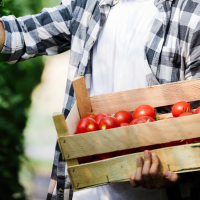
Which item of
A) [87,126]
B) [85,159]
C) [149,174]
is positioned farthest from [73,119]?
[149,174]

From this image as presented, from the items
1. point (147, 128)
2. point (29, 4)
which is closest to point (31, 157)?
point (147, 128)

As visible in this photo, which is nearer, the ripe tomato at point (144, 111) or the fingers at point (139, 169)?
the fingers at point (139, 169)

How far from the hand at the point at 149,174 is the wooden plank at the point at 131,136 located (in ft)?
0.21

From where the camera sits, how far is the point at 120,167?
1079 mm

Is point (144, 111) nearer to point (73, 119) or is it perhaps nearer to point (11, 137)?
point (73, 119)

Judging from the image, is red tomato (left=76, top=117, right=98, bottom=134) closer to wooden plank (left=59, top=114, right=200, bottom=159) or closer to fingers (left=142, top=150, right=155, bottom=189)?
wooden plank (left=59, top=114, right=200, bottom=159)

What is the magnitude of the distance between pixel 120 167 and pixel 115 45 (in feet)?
2.86

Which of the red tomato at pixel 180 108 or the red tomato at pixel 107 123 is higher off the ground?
the red tomato at pixel 107 123

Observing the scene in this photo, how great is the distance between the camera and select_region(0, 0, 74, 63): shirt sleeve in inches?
62.7

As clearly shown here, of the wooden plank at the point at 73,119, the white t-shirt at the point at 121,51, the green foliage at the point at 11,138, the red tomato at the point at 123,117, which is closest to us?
the green foliage at the point at 11,138

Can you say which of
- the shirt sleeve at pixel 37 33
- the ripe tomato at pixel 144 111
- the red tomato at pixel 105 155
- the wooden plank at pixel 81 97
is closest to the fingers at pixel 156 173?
the red tomato at pixel 105 155

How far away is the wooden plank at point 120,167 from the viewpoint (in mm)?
1065

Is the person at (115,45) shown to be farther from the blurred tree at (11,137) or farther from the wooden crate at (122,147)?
the blurred tree at (11,137)

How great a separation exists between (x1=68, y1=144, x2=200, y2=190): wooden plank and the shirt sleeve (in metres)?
0.93
